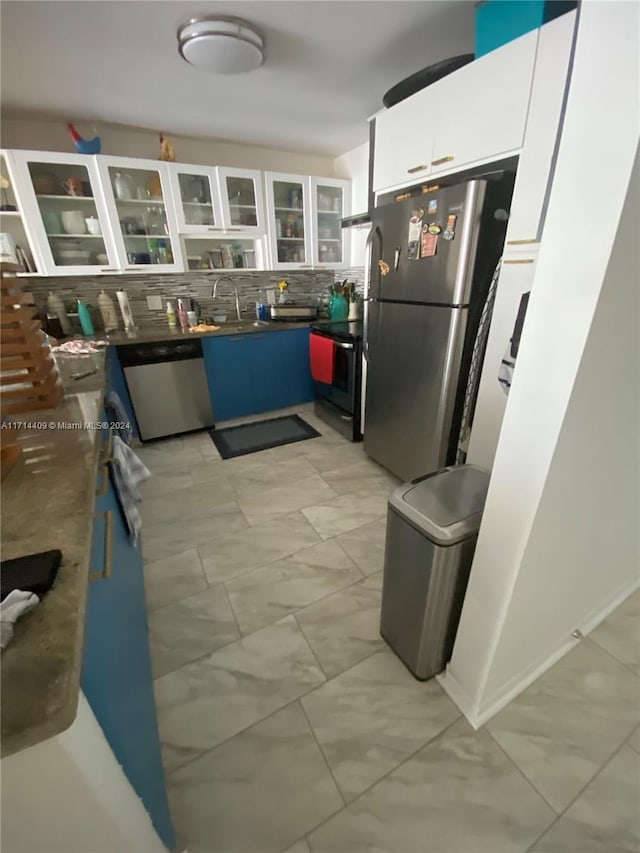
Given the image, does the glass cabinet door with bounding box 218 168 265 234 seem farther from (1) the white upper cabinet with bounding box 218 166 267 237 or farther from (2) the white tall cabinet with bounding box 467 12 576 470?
(2) the white tall cabinet with bounding box 467 12 576 470

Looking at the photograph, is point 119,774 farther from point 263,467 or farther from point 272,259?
point 272,259

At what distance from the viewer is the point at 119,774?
20.4 inches

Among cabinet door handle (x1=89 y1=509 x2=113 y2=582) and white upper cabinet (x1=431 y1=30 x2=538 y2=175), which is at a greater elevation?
white upper cabinet (x1=431 y1=30 x2=538 y2=175)

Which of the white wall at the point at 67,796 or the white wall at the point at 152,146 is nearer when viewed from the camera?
the white wall at the point at 67,796

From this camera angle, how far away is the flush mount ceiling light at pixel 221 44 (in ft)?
4.95

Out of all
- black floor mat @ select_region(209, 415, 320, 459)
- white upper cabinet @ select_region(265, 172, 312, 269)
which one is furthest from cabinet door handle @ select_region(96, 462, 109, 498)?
white upper cabinet @ select_region(265, 172, 312, 269)

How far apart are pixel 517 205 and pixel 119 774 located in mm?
1991

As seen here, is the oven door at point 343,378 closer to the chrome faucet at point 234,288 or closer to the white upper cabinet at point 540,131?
the chrome faucet at point 234,288

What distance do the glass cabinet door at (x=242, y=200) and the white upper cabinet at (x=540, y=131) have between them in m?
2.26

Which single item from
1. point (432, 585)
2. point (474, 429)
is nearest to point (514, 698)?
point (432, 585)

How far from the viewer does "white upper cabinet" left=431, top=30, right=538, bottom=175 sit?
135 cm

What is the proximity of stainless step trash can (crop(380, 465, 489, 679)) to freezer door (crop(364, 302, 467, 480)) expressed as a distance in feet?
2.02

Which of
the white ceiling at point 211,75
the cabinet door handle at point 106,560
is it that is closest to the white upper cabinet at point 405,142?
the white ceiling at point 211,75

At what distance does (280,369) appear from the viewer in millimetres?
3238
